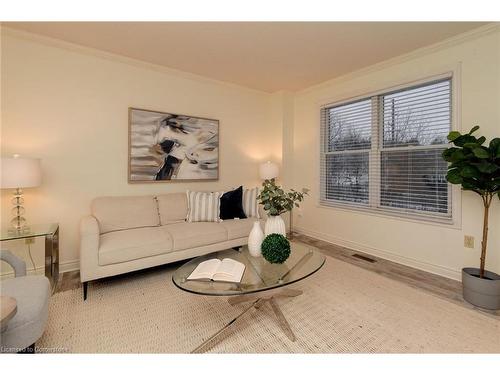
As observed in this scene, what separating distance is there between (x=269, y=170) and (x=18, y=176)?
2.94 metres

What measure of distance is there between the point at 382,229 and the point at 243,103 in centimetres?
281

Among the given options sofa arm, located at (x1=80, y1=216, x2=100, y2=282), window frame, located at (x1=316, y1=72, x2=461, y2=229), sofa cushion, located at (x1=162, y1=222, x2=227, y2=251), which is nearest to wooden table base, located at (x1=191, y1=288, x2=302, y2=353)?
sofa cushion, located at (x1=162, y1=222, x2=227, y2=251)

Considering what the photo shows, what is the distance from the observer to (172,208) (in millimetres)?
3020

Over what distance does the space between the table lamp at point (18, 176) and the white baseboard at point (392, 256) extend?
Answer: 3.61 m

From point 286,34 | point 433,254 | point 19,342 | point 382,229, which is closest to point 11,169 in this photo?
point 19,342

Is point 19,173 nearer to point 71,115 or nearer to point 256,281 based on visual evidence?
point 71,115

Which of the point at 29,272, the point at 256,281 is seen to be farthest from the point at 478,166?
the point at 29,272

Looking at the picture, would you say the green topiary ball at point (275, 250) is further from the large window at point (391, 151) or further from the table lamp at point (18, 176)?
the table lamp at point (18, 176)

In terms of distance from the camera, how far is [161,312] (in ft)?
6.22

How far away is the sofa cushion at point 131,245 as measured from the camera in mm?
2152

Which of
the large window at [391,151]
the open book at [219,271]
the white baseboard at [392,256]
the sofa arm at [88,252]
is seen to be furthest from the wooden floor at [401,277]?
the open book at [219,271]

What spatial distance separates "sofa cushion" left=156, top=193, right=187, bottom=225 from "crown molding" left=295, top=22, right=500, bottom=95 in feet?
9.13

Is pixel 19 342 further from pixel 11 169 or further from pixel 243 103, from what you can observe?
pixel 243 103

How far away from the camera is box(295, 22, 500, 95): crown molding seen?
7.44 ft
